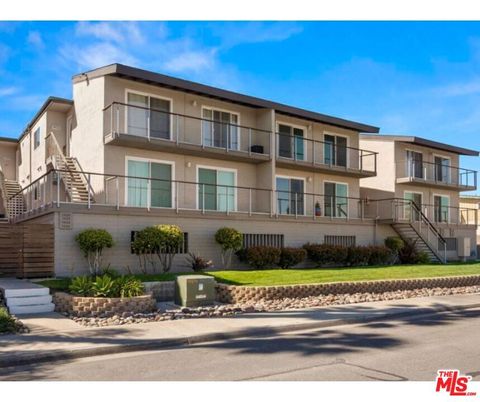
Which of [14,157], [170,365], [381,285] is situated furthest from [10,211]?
[170,365]

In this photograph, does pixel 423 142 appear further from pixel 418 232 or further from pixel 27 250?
pixel 27 250

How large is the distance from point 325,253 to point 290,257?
204 centimetres

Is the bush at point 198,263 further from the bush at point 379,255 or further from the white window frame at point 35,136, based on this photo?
the white window frame at point 35,136

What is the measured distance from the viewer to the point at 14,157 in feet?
102

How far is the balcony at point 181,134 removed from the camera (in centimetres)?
1962

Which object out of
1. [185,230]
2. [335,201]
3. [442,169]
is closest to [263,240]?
[185,230]

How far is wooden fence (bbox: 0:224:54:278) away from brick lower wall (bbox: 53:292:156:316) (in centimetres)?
358

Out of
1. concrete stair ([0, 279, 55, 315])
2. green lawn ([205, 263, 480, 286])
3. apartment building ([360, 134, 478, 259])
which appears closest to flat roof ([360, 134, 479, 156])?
apartment building ([360, 134, 478, 259])

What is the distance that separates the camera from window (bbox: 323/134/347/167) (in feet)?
87.8

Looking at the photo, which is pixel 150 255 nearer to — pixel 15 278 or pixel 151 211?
pixel 151 211

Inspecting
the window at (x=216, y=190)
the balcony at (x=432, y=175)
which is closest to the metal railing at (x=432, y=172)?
the balcony at (x=432, y=175)

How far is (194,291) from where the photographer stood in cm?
1324

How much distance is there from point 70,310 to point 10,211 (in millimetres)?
13582

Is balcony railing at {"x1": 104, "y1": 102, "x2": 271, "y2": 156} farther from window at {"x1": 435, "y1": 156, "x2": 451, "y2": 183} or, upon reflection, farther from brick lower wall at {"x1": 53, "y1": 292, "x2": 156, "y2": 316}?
window at {"x1": 435, "y1": 156, "x2": 451, "y2": 183}
